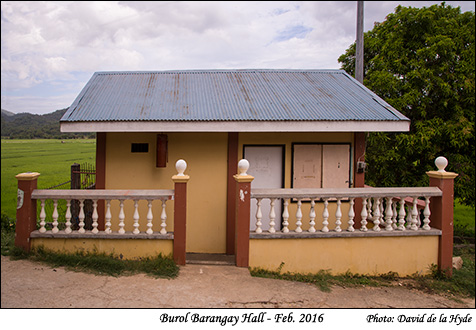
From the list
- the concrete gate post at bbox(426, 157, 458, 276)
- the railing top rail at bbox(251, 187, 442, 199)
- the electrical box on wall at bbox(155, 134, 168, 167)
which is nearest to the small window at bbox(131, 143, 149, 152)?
the electrical box on wall at bbox(155, 134, 168, 167)

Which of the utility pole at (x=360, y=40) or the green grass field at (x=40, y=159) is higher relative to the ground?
the utility pole at (x=360, y=40)

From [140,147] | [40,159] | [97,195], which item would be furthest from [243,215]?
[40,159]

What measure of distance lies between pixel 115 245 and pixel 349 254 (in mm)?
3771

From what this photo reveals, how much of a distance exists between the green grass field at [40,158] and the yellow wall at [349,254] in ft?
15.5

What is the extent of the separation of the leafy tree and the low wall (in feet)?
→ 23.2

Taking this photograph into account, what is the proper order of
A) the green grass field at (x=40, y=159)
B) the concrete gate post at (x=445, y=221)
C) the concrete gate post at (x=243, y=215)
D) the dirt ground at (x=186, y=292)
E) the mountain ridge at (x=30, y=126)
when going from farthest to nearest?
1. the mountain ridge at (x=30, y=126)
2. the green grass field at (x=40, y=159)
3. the concrete gate post at (x=445, y=221)
4. the concrete gate post at (x=243, y=215)
5. the dirt ground at (x=186, y=292)

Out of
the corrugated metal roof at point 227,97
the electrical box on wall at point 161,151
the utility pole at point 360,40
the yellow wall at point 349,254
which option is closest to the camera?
the yellow wall at point 349,254

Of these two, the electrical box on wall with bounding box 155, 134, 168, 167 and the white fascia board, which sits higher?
the white fascia board

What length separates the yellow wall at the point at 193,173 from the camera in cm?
646

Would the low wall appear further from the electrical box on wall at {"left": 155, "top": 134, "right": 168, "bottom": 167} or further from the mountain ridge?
the mountain ridge

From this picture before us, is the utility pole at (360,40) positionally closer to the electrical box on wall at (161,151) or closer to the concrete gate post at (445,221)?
the concrete gate post at (445,221)

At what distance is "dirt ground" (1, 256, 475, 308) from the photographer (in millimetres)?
3850

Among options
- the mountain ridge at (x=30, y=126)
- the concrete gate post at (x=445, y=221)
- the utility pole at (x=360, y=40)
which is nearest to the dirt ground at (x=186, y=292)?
the concrete gate post at (x=445, y=221)

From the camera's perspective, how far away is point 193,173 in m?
6.47
